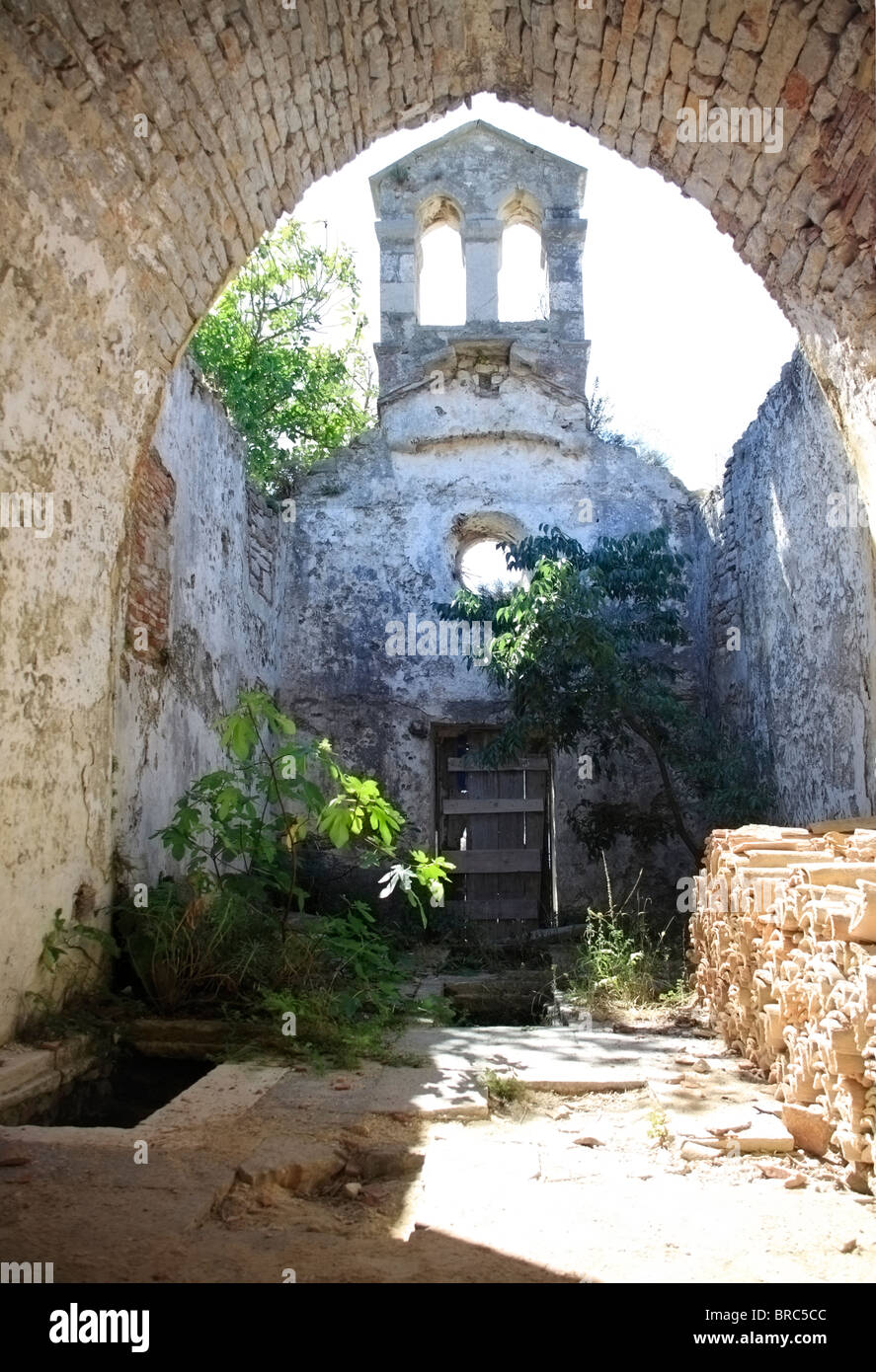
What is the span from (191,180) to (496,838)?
7231 mm

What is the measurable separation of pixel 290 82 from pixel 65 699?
315cm

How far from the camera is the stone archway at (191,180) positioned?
4156 mm

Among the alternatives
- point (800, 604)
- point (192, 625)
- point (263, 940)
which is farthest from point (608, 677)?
point (263, 940)

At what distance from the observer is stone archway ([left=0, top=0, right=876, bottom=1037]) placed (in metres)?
4.16

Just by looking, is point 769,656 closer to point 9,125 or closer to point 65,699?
point 65,699

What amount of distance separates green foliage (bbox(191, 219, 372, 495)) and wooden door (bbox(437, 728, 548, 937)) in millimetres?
6484

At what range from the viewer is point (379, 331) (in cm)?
1175

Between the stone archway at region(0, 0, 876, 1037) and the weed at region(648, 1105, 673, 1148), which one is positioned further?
the stone archway at region(0, 0, 876, 1037)

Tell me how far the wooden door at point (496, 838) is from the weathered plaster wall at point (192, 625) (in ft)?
7.52

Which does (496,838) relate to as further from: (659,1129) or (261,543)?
(659,1129)

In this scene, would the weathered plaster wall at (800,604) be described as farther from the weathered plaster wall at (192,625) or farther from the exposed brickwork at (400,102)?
the weathered plaster wall at (192,625)

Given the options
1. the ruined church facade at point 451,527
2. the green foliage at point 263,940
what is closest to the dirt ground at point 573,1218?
the green foliage at point 263,940

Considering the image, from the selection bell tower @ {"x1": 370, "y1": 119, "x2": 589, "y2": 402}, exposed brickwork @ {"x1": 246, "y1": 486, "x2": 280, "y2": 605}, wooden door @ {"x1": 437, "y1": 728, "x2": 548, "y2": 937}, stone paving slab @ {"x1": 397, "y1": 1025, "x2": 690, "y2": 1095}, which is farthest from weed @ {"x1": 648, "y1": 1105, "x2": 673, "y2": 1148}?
bell tower @ {"x1": 370, "y1": 119, "x2": 589, "y2": 402}

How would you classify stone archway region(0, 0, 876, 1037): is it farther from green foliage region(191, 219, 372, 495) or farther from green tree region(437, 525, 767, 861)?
green foliage region(191, 219, 372, 495)
